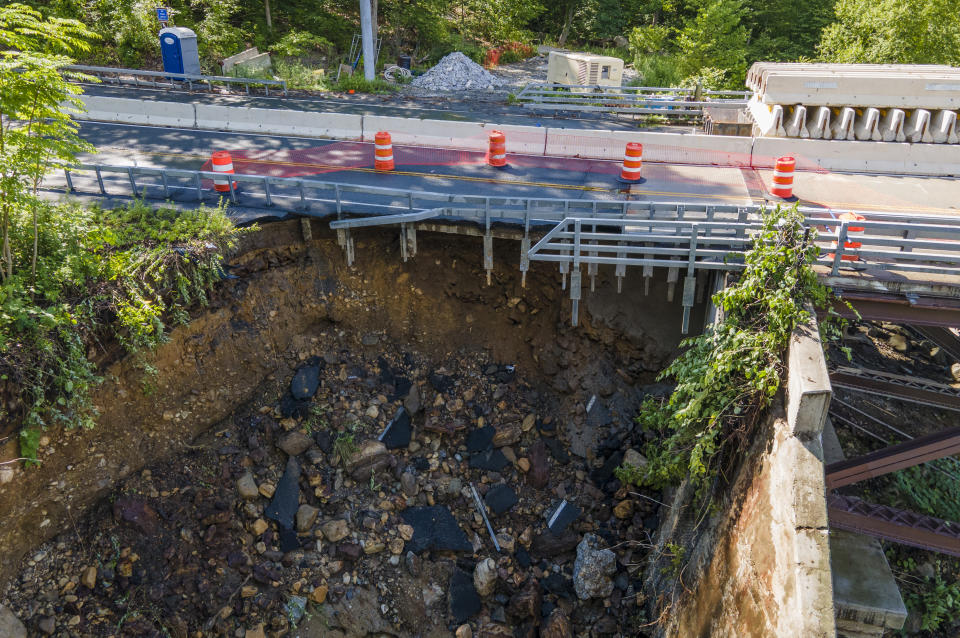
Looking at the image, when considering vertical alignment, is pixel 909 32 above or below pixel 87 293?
above

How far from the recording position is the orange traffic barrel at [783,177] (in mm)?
12586

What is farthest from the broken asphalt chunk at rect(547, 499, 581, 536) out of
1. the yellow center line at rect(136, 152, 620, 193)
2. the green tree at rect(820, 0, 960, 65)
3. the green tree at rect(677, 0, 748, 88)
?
the green tree at rect(677, 0, 748, 88)

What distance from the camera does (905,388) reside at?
10352 millimetres

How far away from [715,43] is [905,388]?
20.4m

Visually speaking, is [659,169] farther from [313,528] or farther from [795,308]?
[313,528]

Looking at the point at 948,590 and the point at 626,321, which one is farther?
the point at 626,321

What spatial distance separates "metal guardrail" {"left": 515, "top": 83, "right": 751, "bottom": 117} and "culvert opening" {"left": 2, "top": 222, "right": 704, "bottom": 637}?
334 inches

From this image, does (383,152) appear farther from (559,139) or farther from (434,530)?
(434,530)

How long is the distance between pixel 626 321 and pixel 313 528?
6.55 m

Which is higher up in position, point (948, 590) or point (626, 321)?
point (626, 321)

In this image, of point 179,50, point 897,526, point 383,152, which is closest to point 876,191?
point 897,526

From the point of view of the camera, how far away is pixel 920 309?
9.41 meters

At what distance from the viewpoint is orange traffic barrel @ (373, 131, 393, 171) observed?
1435 centimetres

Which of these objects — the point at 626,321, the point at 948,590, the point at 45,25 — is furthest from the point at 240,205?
the point at 948,590
